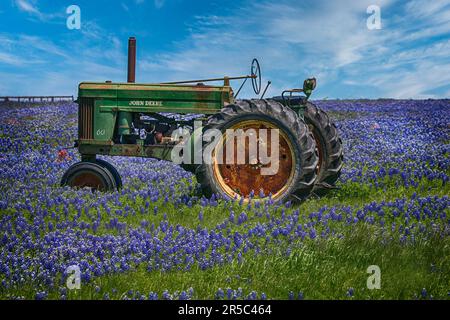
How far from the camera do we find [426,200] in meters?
6.90

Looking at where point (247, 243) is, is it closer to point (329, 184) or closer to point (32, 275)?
point (32, 275)

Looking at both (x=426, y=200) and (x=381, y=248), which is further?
(x=426, y=200)

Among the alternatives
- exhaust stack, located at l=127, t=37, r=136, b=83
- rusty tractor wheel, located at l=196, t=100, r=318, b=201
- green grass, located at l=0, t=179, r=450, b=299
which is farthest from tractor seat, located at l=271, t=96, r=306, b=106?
green grass, located at l=0, t=179, r=450, b=299

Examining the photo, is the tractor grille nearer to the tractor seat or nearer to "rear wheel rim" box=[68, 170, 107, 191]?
"rear wheel rim" box=[68, 170, 107, 191]

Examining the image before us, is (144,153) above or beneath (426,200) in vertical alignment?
above

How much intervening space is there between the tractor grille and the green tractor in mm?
18

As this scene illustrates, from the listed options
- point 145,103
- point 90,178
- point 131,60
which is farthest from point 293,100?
point 90,178

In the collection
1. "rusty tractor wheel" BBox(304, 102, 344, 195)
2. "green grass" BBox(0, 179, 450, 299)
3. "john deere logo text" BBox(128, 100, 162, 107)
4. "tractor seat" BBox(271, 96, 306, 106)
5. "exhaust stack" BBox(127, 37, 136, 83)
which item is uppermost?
"exhaust stack" BBox(127, 37, 136, 83)

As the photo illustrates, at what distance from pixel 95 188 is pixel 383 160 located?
20.7 ft

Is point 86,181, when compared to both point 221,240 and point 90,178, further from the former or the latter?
point 221,240

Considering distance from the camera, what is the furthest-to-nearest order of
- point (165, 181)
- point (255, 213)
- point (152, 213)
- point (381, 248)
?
point (165, 181)
point (152, 213)
point (255, 213)
point (381, 248)

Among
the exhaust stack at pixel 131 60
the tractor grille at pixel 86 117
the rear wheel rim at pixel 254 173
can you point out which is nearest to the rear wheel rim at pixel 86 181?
the tractor grille at pixel 86 117

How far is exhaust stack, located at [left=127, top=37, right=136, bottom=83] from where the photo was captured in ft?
26.7
